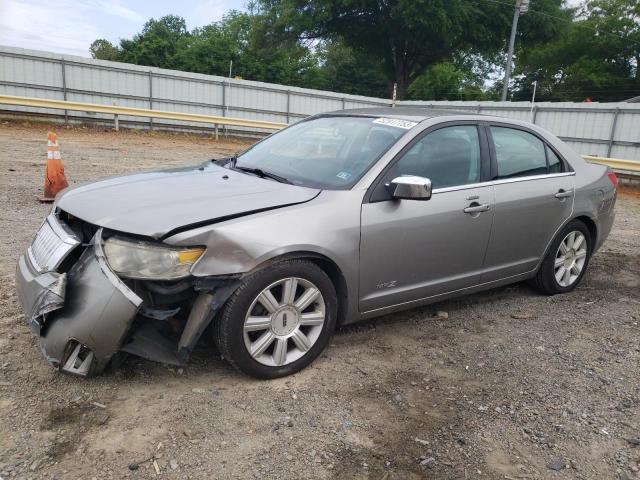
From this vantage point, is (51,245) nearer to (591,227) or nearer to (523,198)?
(523,198)

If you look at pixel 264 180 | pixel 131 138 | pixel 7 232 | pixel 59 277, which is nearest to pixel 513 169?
pixel 264 180

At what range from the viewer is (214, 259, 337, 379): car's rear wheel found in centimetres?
290

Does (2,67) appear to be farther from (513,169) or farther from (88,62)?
(513,169)

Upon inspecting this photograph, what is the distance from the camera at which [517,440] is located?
2727 millimetres

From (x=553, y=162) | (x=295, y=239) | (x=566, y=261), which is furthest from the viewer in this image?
(x=566, y=261)

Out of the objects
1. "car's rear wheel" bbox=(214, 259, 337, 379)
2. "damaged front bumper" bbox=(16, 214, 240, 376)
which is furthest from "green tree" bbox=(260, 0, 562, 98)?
"damaged front bumper" bbox=(16, 214, 240, 376)

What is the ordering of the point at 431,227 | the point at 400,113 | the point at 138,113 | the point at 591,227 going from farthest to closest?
the point at 138,113, the point at 591,227, the point at 400,113, the point at 431,227

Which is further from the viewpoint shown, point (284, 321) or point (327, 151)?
point (327, 151)

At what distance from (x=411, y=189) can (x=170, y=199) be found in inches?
56.8

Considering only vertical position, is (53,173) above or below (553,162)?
below

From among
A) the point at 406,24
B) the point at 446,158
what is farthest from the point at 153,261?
the point at 406,24

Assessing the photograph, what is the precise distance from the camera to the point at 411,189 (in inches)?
131

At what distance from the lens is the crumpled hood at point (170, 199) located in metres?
2.85

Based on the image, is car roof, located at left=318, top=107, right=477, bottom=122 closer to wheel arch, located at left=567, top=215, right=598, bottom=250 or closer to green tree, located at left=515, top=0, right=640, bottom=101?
wheel arch, located at left=567, top=215, right=598, bottom=250
